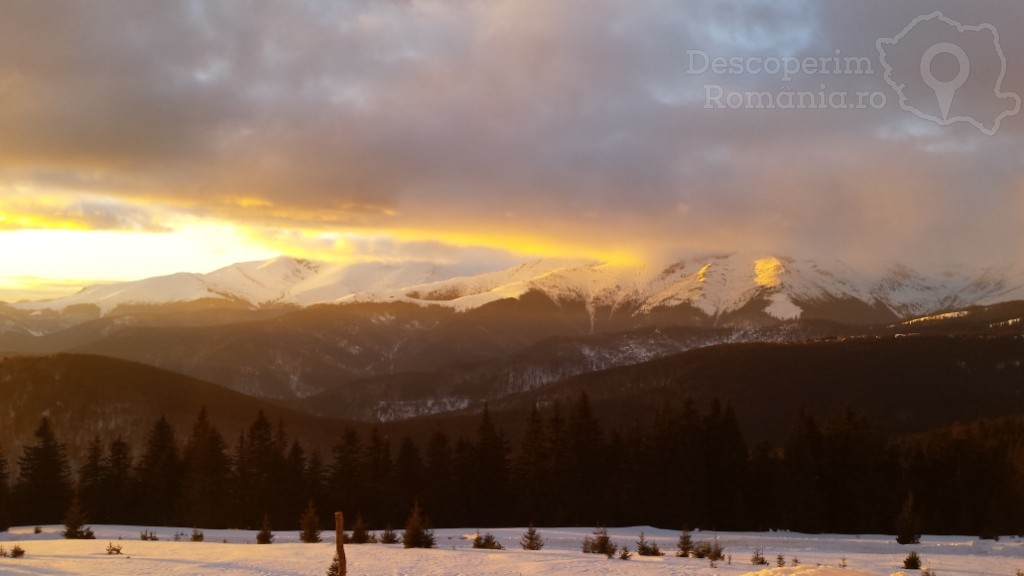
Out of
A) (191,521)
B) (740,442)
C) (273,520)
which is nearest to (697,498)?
(740,442)

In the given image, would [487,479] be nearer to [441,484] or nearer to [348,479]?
[441,484]

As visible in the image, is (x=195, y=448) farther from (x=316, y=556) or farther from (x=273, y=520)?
(x=316, y=556)

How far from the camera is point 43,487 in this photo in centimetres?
7906

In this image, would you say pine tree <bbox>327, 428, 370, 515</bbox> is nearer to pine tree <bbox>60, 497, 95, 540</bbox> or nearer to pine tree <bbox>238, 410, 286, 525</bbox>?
pine tree <bbox>238, 410, 286, 525</bbox>

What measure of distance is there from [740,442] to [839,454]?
7.83 m

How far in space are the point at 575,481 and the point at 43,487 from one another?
1850 inches

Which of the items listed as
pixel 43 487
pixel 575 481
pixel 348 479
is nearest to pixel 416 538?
pixel 575 481

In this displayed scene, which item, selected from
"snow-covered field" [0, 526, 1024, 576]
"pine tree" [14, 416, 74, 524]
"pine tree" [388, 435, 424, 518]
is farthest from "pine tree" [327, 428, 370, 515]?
"snow-covered field" [0, 526, 1024, 576]

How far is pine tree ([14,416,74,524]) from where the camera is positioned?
76688 mm

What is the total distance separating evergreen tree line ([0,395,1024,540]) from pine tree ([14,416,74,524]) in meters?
0.12

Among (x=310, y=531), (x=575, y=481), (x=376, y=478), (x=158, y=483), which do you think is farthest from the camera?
(x=376, y=478)

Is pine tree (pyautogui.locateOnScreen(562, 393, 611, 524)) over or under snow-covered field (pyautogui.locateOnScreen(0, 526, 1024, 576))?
over

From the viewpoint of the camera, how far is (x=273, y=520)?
255 ft

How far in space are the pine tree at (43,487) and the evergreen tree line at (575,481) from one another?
0.12 meters
